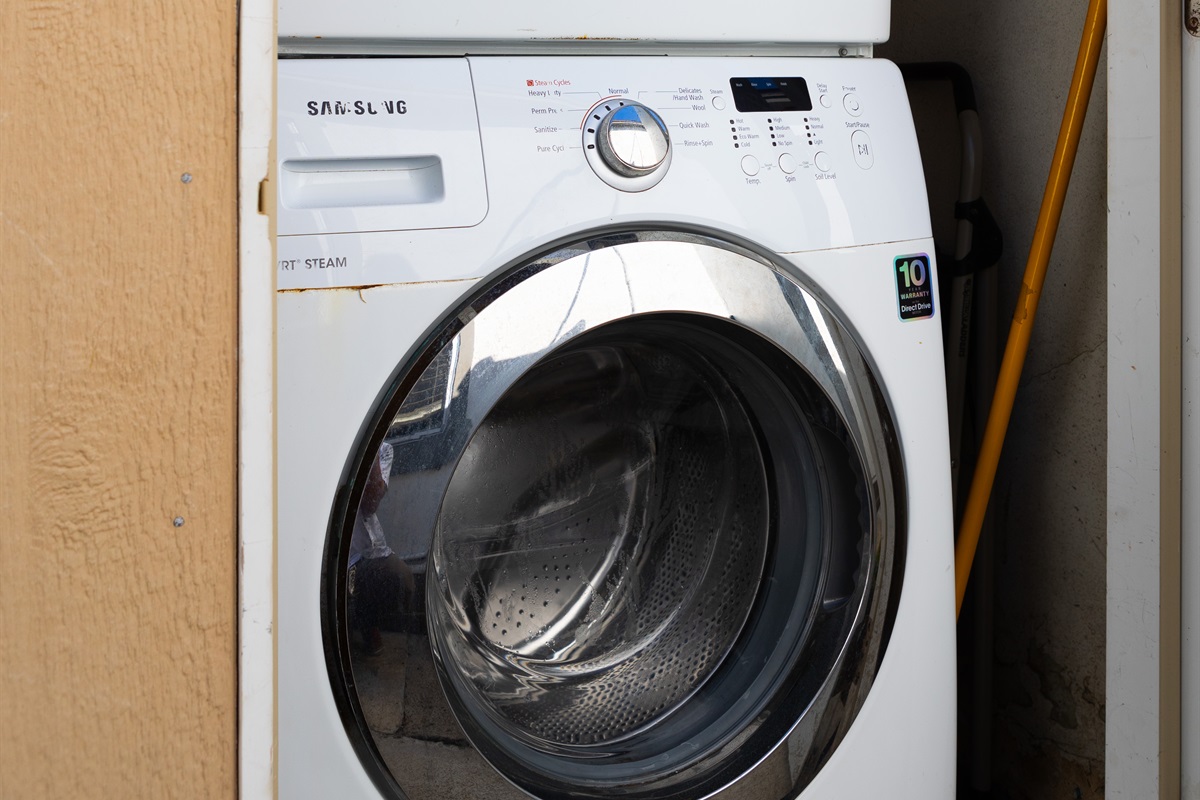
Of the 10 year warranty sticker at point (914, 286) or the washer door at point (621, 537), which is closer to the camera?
the washer door at point (621, 537)

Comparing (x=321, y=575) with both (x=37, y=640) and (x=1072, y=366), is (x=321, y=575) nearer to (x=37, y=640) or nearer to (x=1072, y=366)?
(x=37, y=640)

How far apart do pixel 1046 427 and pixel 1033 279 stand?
225mm

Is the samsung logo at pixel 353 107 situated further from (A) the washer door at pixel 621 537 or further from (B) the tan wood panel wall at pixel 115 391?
(B) the tan wood panel wall at pixel 115 391

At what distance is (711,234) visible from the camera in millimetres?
867

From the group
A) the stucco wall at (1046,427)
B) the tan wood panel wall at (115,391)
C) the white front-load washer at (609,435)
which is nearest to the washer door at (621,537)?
the white front-load washer at (609,435)

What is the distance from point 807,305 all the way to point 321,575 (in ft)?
1.47

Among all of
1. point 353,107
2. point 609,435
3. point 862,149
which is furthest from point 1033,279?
point 353,107

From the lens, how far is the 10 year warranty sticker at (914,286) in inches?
37.2

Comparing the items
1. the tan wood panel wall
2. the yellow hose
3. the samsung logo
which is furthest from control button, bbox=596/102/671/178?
the yellow hose

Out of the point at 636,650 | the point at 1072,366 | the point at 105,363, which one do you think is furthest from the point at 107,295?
the point at 1072,366

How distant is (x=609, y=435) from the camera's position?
101 cm

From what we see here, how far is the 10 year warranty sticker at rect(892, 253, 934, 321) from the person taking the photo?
3.10 ft

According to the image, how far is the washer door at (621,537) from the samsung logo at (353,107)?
152 mm

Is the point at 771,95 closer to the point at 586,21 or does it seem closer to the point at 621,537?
the point at 586,21
